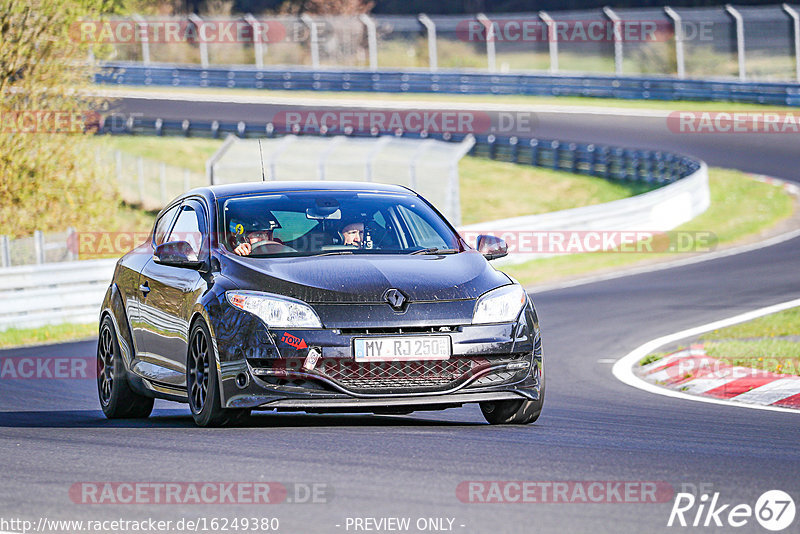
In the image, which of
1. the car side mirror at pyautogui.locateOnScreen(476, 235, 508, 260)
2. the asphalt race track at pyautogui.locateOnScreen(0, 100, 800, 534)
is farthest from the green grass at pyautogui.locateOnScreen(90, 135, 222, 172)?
the car side mirror at pyautogui.locateOnScreen(476, 235, 508, 260)

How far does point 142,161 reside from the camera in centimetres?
3569

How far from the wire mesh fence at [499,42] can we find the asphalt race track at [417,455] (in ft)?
105

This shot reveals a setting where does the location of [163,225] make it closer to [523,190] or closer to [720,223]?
[720,223]

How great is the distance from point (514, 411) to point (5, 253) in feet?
43.0

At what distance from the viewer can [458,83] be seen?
49094 millimetres

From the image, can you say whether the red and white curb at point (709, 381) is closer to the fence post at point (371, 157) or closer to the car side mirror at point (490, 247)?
the car side mirror at point (490, 247)

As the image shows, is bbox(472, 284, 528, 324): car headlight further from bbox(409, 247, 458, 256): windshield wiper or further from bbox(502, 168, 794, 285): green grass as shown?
bbox(502, 168, 794, 285): green grass

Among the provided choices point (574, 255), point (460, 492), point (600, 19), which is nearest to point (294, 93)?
point (600, 19)

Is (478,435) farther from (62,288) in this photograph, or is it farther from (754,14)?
(754,14)

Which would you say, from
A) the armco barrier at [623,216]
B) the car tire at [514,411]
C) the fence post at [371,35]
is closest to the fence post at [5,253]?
the armco barrier at [623,216]

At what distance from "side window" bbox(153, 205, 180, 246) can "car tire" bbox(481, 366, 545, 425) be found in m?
A: 2.75

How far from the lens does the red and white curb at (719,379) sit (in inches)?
414

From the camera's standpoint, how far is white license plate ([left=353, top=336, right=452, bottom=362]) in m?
7.92

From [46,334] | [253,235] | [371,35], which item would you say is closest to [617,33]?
[371,35]
